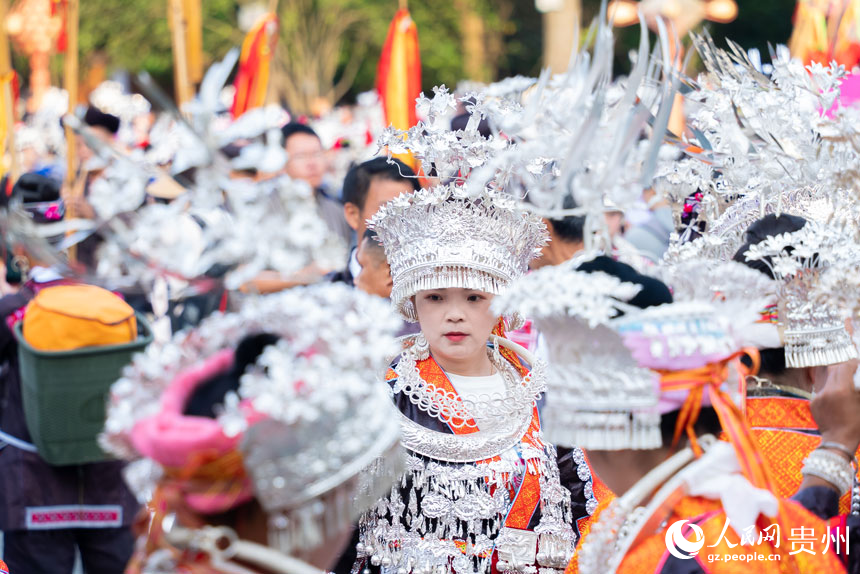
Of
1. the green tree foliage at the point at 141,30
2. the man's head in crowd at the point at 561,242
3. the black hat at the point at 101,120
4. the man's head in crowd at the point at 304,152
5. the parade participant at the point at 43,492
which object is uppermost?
the green tree foliage at the point at 141,30

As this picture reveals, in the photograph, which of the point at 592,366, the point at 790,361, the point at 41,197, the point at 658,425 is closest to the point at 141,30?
the point at 41,197

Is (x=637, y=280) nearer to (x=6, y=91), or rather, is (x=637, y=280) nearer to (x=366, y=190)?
(x=366, y=190)

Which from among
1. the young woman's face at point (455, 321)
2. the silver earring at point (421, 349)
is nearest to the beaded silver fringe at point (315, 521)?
the young woman's face at point (455, 321)

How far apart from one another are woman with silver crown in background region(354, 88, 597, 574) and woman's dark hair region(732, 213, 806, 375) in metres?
0.66

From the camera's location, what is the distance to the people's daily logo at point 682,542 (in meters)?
2.19

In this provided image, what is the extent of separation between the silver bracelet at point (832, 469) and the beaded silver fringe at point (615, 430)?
641 millimetres

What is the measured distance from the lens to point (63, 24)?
787 centimetres

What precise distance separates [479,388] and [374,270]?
1.14m

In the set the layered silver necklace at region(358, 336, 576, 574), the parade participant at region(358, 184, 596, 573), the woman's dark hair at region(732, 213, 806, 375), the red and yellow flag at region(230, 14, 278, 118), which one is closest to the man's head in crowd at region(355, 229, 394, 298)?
the parade participant at region(358, 184, 596, 573)

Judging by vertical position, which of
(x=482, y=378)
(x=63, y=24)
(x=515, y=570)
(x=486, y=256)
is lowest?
(x=515, y=570)

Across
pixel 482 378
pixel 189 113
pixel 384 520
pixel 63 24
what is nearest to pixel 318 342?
pixel 189 113

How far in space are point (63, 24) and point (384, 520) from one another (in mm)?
5856

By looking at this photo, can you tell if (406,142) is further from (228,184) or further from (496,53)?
(496,53)

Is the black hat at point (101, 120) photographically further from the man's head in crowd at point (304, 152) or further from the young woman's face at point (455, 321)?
the young woman's face at point (455, 321)
